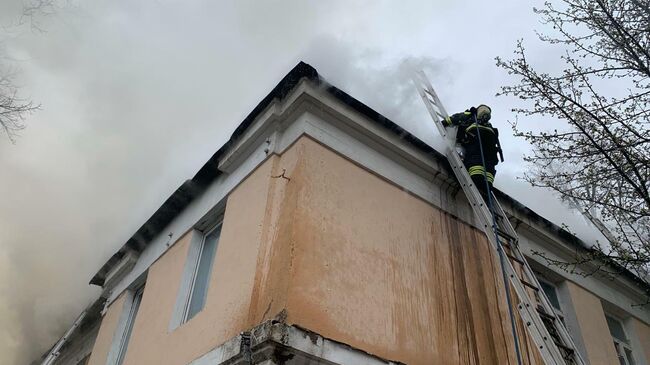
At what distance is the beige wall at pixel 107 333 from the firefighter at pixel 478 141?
18.7 ft

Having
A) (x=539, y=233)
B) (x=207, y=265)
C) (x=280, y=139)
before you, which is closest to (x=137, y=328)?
(x=207, y=265)

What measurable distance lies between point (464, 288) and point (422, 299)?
76 centimetres

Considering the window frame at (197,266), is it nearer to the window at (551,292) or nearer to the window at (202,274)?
the window at (202,274)

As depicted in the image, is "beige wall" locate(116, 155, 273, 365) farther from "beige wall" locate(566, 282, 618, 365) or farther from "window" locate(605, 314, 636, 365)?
"window" locate(605, 314, 636, 365)

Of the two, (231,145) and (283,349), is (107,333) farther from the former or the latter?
(283,349)

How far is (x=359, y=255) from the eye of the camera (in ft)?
16.4

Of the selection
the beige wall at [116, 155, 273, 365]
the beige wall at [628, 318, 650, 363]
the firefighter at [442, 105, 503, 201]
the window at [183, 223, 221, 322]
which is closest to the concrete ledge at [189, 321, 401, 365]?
the beige wall at [116, 155, 273, 365]

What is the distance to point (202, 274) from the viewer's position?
6.35m

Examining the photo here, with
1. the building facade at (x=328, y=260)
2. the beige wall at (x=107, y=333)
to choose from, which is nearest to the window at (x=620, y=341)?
the building facade at (x=328, y=260)

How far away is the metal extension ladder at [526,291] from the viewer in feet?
15.1

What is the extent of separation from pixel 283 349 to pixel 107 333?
5.18 metres

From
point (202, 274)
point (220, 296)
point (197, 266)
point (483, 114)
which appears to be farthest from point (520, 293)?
point (197, 266)

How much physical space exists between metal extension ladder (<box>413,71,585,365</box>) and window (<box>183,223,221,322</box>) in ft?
10.5

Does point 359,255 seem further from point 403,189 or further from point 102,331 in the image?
point 102,331
